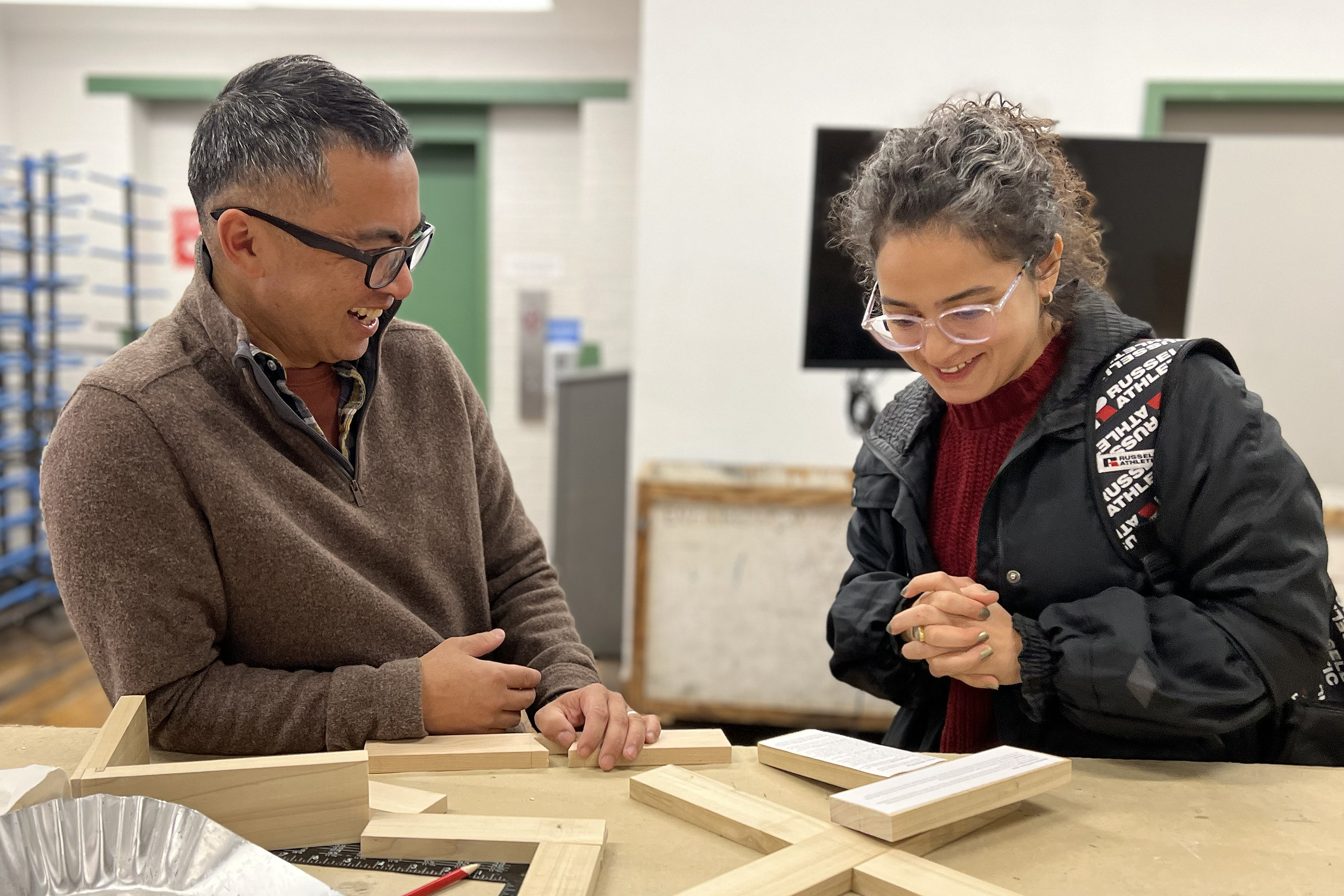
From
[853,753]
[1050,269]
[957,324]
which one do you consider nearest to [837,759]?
[853,753]

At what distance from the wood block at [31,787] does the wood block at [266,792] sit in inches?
1.2

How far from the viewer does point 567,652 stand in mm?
1559

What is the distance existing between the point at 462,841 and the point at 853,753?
0.47 metres

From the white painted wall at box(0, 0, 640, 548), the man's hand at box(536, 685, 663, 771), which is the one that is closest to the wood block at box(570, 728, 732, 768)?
the man's hand at box(536, 685, 663, 771)

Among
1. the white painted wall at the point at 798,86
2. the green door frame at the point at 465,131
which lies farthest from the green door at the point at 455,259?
the white painted wall at the point at 798,86

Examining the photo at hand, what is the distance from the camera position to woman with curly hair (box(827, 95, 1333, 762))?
1.21 metres

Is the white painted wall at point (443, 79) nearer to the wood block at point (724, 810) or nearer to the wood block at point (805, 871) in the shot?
the wood block at point (724, 810)

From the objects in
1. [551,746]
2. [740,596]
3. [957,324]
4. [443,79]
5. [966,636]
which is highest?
[443,79]

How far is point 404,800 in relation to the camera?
1.08 meters

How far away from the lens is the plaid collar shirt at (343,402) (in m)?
1.35

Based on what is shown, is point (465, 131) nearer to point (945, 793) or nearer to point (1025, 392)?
point (1025, 392)

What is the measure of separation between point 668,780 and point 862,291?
8.32ft

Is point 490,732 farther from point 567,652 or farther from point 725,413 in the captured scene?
point 725,413

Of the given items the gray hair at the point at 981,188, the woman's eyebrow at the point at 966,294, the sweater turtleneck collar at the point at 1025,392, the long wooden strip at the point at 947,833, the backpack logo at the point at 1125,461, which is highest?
the gray hair at the point at 981,188
